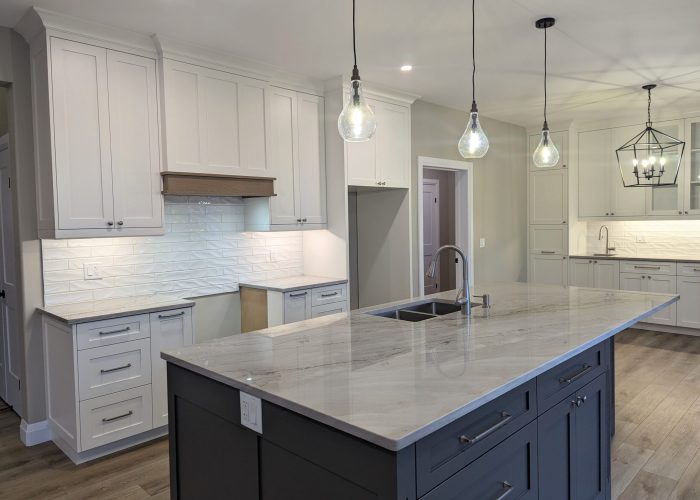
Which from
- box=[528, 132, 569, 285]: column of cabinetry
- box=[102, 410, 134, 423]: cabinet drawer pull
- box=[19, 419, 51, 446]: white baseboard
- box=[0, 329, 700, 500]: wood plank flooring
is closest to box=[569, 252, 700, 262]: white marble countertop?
box=[528, 132, 569, 285]: column of cabinetry

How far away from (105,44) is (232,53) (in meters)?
0.87

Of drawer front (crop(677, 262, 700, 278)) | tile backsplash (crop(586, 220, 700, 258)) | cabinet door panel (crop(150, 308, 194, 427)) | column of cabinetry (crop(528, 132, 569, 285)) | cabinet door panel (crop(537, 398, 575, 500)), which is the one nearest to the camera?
cabinet door panel (crop(537, 398, 575, 500))

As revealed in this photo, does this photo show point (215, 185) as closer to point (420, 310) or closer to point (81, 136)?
point (81, 136)

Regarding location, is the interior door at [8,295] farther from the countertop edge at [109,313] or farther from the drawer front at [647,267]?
the drawer front at [647,267]

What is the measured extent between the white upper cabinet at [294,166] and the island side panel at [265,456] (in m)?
2.33

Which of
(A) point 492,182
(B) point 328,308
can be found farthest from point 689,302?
(B) point 328,308

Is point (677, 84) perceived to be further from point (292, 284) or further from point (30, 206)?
point (30, 206)

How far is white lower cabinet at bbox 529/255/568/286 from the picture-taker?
6562mm

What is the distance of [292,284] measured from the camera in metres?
4.17

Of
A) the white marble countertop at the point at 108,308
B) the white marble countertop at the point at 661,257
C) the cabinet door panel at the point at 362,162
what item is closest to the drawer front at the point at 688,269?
the white marble countertop at the point at 661,257

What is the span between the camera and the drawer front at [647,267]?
231 inches

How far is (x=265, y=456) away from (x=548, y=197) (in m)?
5.91

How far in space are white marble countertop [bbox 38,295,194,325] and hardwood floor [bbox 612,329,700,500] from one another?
2783 millimetres

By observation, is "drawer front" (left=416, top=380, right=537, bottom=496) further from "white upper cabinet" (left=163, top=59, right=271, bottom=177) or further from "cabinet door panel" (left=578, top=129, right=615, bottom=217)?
"cabinet door panel" (left=578, top=129, right=615, bottom=217)
